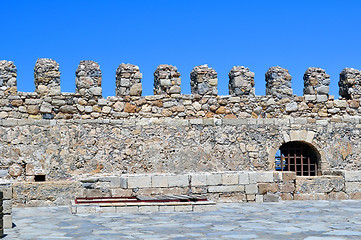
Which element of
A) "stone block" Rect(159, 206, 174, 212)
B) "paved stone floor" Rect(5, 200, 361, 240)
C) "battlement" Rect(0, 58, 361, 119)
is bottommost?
"paved stone floor" Rect(5, 200, 361, 240)

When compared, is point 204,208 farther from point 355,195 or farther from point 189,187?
point 355,195

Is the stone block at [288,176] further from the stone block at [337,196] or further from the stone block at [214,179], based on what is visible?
the stone block at [214,179]

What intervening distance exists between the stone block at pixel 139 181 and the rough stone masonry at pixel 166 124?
1.57 m

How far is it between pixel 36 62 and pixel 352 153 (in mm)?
8237

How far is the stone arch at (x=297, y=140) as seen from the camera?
13.2 meters

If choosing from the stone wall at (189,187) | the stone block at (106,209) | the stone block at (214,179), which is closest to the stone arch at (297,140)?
the stone wall at (189,187)

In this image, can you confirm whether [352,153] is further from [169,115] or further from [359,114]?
[169,115]

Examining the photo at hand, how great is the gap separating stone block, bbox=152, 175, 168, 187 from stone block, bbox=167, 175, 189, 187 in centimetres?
8

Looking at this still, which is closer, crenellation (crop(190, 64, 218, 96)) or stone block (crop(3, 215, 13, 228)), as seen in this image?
stone block (crop(3, 215, 13, 228))

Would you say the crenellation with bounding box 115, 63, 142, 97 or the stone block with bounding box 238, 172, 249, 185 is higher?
the crenellation with bounding box 115, 63, 142, 97

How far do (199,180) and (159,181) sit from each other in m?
0.78

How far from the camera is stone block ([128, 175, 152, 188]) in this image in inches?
392

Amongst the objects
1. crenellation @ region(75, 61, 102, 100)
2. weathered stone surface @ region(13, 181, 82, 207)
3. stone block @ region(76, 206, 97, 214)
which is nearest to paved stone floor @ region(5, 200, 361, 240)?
stone block @ region(76, 206, 97, 214)

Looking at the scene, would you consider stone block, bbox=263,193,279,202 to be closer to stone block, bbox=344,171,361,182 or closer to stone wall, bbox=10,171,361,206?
stone wall, bbox=10,171,361,206
